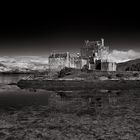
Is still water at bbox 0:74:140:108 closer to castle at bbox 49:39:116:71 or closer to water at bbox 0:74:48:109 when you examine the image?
water at bbox 0:74:48:109

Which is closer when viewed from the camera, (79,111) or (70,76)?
(79,111)

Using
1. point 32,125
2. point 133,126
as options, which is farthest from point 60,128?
point 133,126

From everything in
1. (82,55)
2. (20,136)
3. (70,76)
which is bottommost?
(20,136)

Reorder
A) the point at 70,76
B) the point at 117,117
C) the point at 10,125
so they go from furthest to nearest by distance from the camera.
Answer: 1. the point at 70,76
2. the point at 117,117
3. the point at 10,125

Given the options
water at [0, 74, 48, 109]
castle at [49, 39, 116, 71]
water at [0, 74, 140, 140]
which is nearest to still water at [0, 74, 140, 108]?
water at [0, 74, 48, 109]

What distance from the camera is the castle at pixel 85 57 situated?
105000 mm

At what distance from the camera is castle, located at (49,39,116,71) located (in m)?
105

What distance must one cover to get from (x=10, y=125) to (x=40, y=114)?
4.75m

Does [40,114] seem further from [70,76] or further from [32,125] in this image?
[70,76]

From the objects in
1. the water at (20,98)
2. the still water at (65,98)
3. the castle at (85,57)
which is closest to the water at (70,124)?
the still water at (65,98)

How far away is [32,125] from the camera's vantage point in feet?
63.5

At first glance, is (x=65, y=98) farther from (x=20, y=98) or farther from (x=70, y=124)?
(x=70, y=124)

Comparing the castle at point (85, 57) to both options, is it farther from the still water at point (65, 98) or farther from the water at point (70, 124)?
the water at point (70, 124)

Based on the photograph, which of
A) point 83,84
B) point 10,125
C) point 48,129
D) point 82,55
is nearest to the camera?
point 48,129
